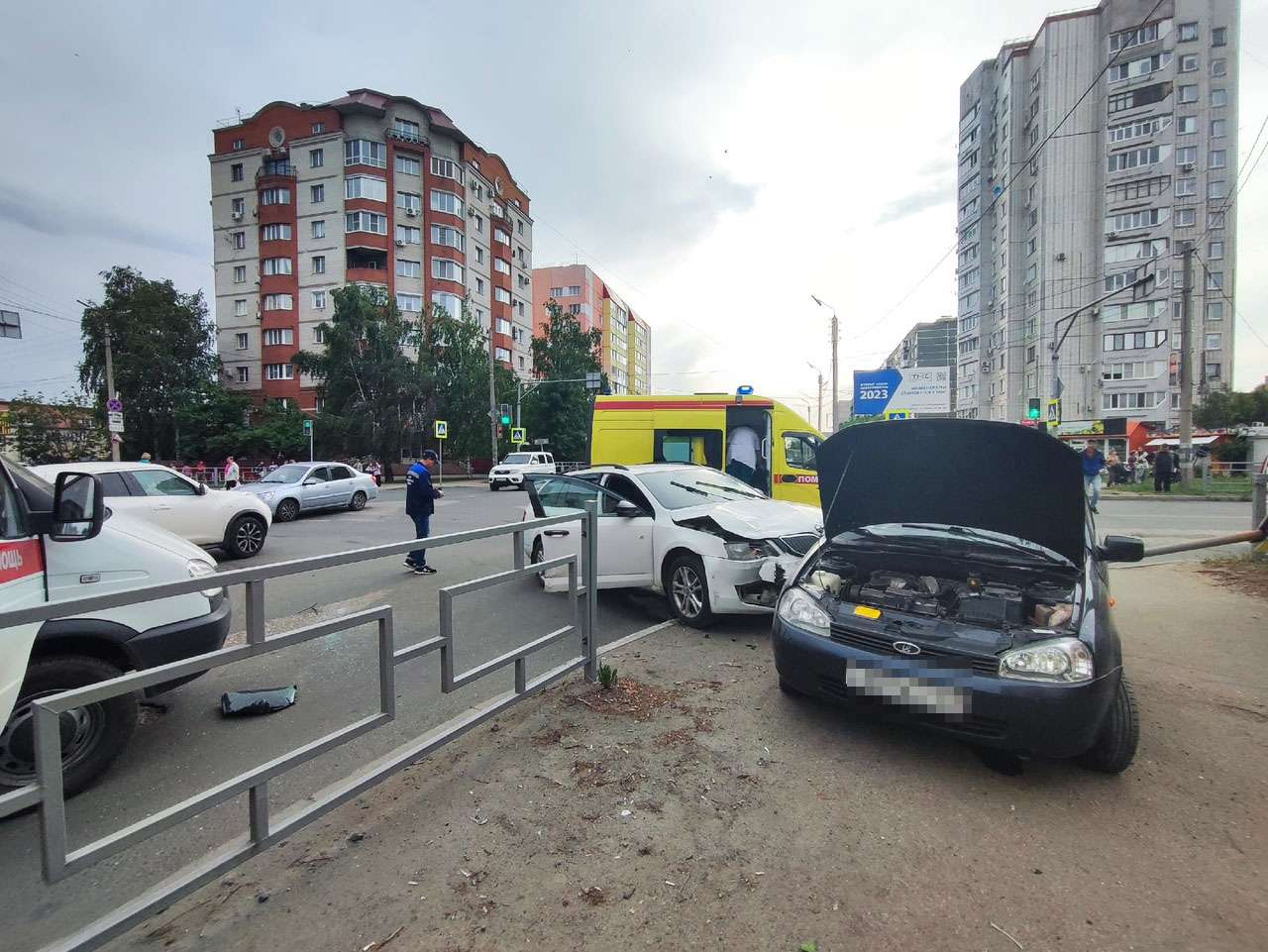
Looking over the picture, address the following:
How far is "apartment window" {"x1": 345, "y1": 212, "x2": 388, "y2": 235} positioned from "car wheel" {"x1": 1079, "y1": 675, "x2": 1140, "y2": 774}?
50323mm

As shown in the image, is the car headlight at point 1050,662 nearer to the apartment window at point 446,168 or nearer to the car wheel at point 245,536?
the car wheel at point 245,536

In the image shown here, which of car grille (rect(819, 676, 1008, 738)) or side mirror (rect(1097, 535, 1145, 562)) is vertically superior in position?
side mirror (rect(1097, 535, 1145, 562))

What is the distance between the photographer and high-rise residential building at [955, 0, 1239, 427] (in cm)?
4528

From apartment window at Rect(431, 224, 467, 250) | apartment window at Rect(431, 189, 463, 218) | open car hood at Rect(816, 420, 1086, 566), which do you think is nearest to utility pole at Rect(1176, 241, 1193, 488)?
open car hood at Rect(816, 420, 1086, 566)

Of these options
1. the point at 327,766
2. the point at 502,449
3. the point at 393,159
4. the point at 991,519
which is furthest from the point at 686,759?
the point at 393,159

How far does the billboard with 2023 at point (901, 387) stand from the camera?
21.1m

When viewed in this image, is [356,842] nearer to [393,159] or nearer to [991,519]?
[991,519]

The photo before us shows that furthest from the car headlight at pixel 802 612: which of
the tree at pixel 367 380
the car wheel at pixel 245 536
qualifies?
the tree at pixel 367 380

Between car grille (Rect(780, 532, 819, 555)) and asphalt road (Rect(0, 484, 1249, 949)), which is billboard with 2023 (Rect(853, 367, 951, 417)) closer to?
car grille (Rect(780, 532, 819, 555))

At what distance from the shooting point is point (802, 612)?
3.66 m

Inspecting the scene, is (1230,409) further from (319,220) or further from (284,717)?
(319,220)

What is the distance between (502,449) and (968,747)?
141 ft

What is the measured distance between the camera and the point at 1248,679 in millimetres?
4301

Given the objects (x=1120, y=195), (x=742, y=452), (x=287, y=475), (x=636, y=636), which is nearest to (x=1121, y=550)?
(x=636, y=636)
